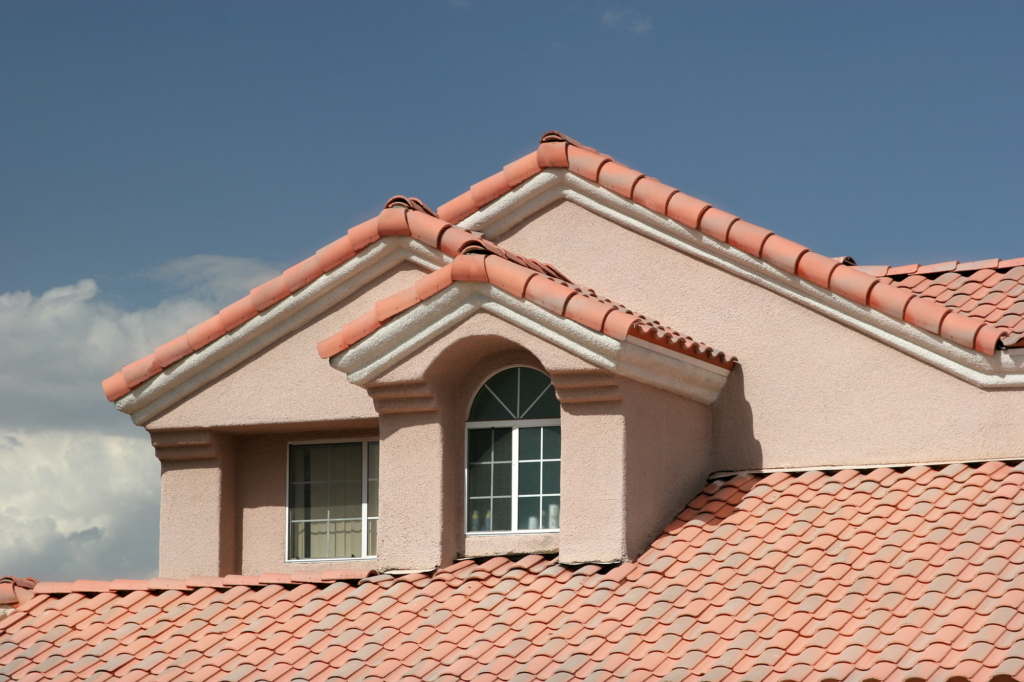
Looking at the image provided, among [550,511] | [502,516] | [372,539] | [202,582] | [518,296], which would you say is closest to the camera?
[518,296]

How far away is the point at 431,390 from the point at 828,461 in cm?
447

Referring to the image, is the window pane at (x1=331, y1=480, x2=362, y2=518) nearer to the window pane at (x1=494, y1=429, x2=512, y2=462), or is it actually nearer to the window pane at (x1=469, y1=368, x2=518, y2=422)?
the window pane at (x1=469, y1=368, x2=518, y2=422)

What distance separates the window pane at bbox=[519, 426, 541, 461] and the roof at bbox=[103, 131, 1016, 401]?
2210 mm

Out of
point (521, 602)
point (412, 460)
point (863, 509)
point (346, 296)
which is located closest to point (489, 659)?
point (521, 602)

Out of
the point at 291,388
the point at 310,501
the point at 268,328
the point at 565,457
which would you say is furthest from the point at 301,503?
the point at 565,457

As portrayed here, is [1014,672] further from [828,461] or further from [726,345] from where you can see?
[726,345]

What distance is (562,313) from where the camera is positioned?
13.4m

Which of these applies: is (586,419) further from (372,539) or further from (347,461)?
(347,461)

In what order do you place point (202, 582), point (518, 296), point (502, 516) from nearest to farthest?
1. point (518, 296)
2. point (502, 516)
3. point (202, 582)

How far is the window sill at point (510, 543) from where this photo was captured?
45.9 feet

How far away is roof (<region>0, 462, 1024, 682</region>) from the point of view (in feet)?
35.9

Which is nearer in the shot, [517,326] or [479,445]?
[517,326]

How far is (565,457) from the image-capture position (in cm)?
1378

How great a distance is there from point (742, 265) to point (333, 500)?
18.5 ft
